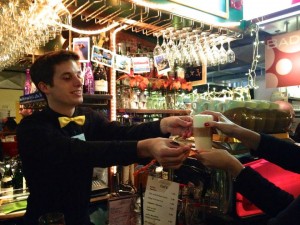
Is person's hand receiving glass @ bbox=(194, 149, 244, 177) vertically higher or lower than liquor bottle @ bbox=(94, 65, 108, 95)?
lower

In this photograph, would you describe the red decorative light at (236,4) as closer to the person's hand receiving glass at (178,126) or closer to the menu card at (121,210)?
the person's hand receiving glass at (178,126)

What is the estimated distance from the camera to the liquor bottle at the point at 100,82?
116 inches

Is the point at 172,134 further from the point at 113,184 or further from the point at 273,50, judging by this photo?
the point at 273,50

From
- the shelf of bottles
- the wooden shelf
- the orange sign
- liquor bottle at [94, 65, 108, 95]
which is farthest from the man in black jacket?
the orange sign

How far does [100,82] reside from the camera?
2951mm

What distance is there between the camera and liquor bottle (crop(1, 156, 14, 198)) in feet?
8.39

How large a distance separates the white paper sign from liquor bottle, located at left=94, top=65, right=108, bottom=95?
6.11ft

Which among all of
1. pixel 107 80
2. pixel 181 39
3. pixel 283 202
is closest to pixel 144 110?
pixel 107 80

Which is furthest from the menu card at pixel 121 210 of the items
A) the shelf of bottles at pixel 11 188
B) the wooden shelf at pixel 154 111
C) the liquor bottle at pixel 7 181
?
the wooden shelf at pixel 154 111

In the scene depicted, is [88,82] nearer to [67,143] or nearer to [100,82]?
[100,82]

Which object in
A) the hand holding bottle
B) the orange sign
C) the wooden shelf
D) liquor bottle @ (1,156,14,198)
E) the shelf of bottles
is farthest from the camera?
the orange sign

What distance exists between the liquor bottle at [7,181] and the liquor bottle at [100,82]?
3.95 feet

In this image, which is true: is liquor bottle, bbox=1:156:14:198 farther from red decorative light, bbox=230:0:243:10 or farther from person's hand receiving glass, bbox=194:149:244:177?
red decorative light, bbox=230:0:243:10

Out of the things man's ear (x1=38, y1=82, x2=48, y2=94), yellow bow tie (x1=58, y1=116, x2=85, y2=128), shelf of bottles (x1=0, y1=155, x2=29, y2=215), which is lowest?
shelf of bottles (x1=0, y1=155, x2=29, y2=215)
